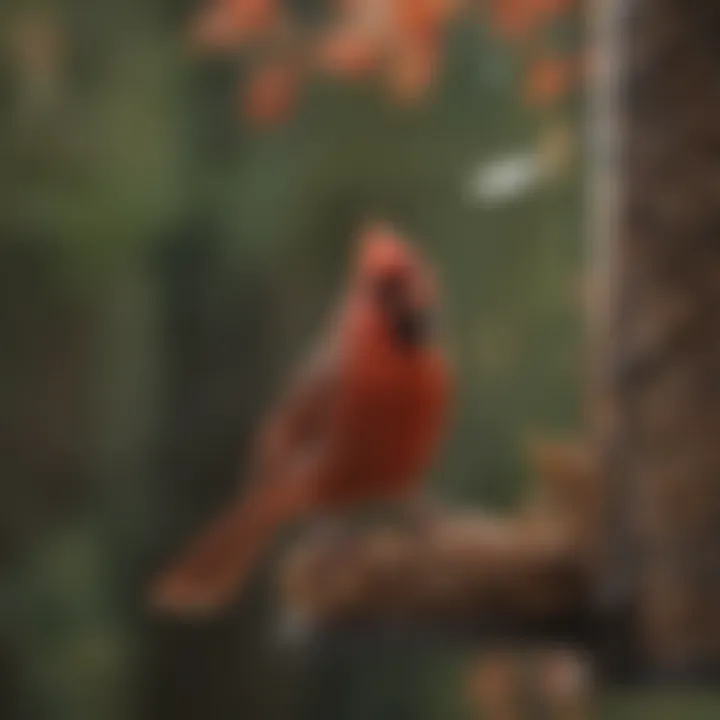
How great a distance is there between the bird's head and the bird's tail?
17 centimetres

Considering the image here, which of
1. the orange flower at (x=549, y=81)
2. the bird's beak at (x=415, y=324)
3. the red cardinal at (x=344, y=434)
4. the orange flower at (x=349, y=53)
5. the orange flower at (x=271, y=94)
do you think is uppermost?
the orange flower at (x=349, y=53)

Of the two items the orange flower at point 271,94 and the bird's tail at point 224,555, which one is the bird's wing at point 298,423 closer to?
the bird's tail at point 224,555

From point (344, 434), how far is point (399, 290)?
134 millimetres

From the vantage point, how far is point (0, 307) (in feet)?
4.28

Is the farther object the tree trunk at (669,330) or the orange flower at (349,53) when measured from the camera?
the orange flower at (349,53)

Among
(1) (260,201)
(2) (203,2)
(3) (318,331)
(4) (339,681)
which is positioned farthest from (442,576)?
(2) (203,2)

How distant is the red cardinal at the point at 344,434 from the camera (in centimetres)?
128

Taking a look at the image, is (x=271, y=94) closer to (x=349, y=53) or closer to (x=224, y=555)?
(x=349, y=53)

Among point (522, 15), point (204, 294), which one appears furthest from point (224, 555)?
point (522, 15)

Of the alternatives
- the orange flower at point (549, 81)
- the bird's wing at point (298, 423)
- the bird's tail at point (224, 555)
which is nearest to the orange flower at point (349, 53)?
the orange flower at point (549, 81)

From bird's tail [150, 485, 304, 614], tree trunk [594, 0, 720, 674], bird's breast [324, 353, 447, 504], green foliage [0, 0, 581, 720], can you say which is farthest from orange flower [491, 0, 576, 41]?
bird's tail [150, 485, 304, 614]

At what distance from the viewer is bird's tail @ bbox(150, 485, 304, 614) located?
1275mm

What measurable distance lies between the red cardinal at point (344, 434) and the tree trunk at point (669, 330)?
21 centimetres

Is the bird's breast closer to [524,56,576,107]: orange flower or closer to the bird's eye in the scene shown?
the bird's eye
